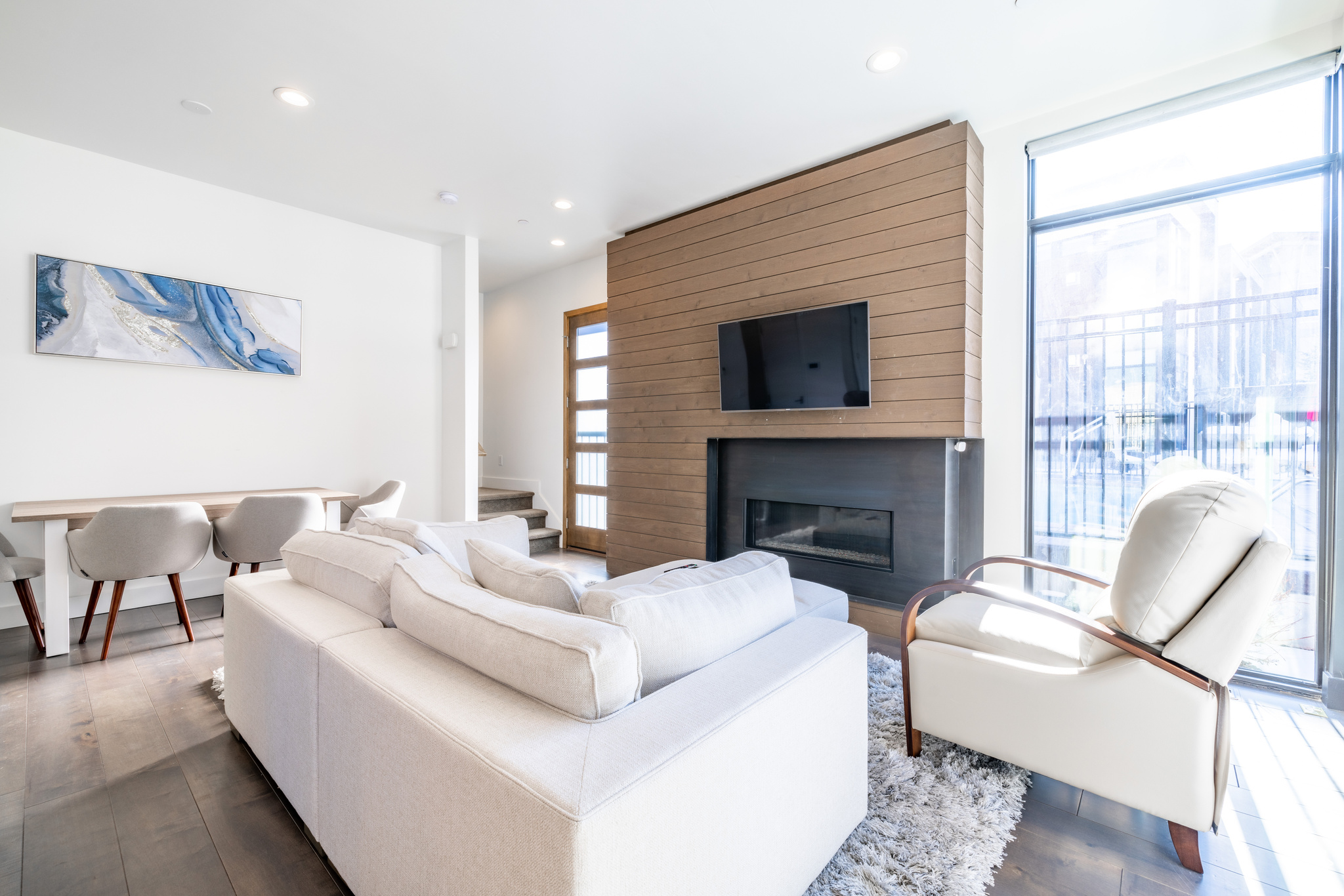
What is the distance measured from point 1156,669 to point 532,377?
5421mm

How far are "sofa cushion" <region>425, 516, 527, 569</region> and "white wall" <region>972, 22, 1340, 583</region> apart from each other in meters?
2.47

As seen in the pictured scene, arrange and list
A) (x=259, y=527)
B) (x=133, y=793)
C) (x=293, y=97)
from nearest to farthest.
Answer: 1. (x=133, y=793)
2. (x=293, y=97)
3. (x=259, y=527)

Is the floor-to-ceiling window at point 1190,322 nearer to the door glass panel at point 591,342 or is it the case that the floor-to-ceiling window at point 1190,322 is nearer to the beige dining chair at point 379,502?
the door glass panel at point 591,342

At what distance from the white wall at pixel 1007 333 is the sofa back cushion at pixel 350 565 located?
9.50ft

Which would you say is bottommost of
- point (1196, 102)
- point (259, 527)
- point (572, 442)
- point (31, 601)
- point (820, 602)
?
point (31, 601)

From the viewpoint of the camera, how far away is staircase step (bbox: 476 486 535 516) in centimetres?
555

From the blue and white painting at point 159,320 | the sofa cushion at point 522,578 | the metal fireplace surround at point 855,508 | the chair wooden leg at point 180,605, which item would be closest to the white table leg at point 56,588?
the chair wooden leg at point 180,605

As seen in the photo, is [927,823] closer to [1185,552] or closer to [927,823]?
[927,823]

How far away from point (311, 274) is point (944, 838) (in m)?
4.94

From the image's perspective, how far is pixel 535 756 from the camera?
850 millimetres

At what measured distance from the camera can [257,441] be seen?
159 inches

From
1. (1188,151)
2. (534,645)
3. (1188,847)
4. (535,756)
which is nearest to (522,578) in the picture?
(534,645)

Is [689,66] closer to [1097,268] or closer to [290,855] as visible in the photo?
[1097,268]

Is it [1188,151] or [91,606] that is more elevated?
[1188,151]
